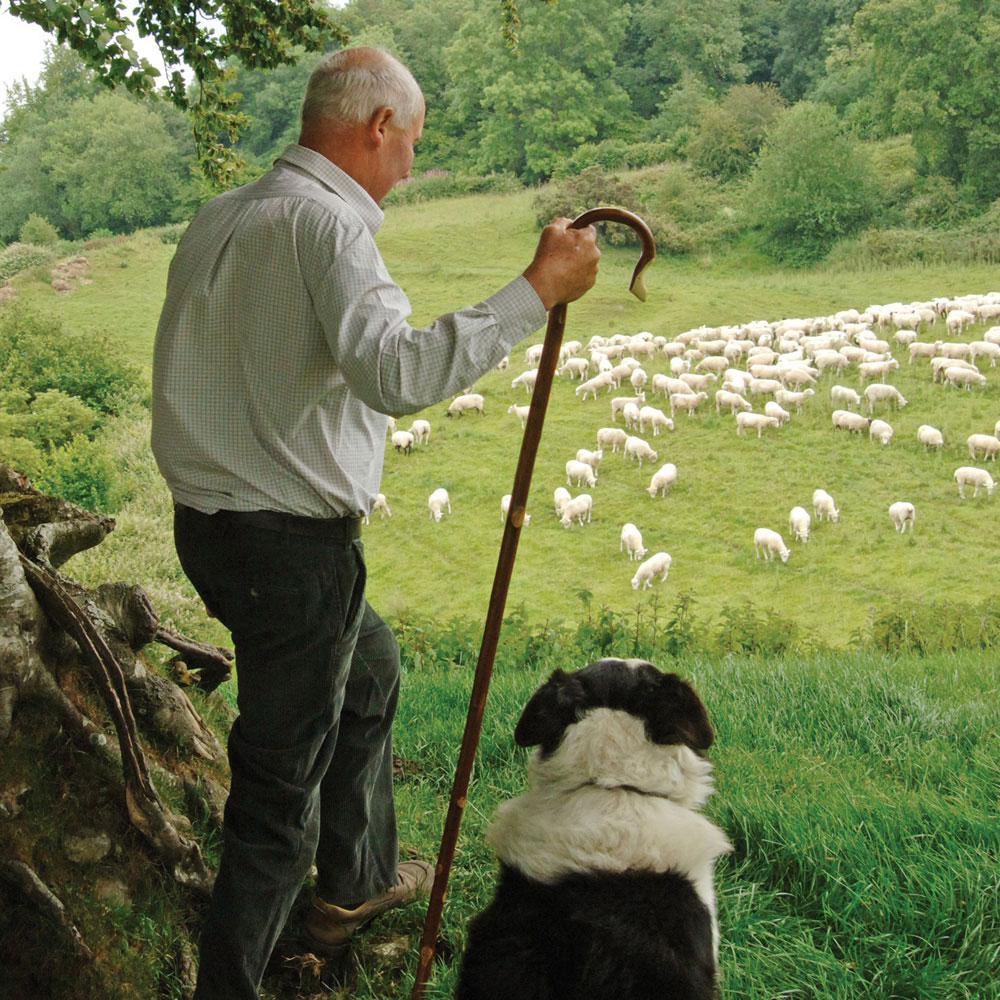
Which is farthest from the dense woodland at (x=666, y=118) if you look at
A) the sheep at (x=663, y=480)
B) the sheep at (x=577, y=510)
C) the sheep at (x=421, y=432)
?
the sheep at (x=577, y=510)

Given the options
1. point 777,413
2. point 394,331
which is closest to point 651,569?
point 777,413

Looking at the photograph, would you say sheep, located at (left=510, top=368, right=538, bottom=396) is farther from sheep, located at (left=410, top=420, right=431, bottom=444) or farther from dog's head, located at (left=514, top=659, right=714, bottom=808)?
dog's head, located at (left=514, top=659, right=714, bottom=808)

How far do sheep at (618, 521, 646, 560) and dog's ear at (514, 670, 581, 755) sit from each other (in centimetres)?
549

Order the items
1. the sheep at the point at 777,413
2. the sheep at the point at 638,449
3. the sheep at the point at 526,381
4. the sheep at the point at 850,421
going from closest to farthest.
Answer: the sheep at the point at 850,421
the sheep at the point at 638,449
the sheep at the point at 777,413
the sheep at the point at 526,381

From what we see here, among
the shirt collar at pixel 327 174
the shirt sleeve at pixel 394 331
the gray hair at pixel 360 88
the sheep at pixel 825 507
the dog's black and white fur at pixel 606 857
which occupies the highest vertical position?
the gray hair at pixel 360 88

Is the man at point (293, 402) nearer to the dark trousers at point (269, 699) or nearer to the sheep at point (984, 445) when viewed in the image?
the dark trousers at point (269, 699)

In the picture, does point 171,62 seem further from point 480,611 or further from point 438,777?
point 480,611

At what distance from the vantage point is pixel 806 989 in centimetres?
137

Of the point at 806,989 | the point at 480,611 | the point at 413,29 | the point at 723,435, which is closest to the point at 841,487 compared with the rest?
the point at 723,435

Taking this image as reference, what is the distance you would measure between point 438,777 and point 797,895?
86 cm

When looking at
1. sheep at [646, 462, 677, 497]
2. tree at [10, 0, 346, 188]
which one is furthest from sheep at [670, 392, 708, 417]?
tree at [10, 0, 346, 188]

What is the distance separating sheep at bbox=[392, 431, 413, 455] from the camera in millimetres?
7699

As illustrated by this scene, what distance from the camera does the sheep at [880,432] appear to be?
6.82 meters

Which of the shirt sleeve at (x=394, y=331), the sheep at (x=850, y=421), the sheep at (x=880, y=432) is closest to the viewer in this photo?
the shirt sleeve at (x=394, y=331)
